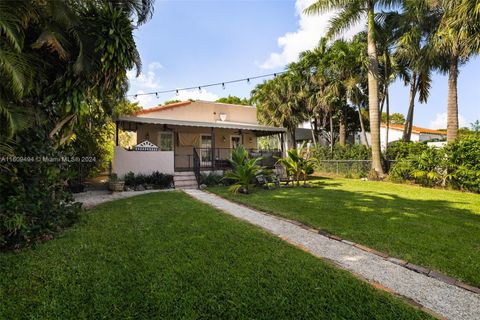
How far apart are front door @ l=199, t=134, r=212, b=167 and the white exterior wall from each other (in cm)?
302

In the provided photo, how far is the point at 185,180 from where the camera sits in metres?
13.1

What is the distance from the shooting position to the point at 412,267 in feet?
11.8

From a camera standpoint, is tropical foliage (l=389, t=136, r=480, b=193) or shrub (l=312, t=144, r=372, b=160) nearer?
tropical foliage (l=389, t=136, r=480, b=193)

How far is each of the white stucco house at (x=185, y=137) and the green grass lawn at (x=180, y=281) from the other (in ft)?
25.8

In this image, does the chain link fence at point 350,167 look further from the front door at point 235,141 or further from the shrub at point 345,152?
the front door at point 235,141

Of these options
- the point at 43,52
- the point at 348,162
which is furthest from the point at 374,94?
the point at 43,52

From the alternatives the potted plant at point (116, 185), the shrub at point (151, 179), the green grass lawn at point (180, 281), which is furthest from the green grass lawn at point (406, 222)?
the potted plant at point (116, 185)

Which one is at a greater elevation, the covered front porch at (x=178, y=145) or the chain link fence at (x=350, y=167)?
the covered front porch at (x=178, y=145)

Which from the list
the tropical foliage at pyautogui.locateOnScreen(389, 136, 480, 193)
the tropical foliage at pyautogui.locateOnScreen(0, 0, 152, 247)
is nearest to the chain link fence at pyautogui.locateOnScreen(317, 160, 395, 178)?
the tropical foliage at pyautogui.locateOnScreen(389, 136, 480, 193)

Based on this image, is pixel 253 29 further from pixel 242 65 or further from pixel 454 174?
pixel 454 174

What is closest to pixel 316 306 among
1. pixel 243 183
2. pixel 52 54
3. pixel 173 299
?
pixel 173 299

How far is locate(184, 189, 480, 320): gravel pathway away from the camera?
269 cm

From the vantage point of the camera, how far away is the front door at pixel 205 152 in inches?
645

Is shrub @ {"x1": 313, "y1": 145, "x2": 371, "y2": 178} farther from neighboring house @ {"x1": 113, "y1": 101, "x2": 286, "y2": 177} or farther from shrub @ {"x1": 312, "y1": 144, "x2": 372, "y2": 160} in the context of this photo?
neighboring house @ {"x1": 113, "y1": 101, "x2": 286, "y2": 177}
